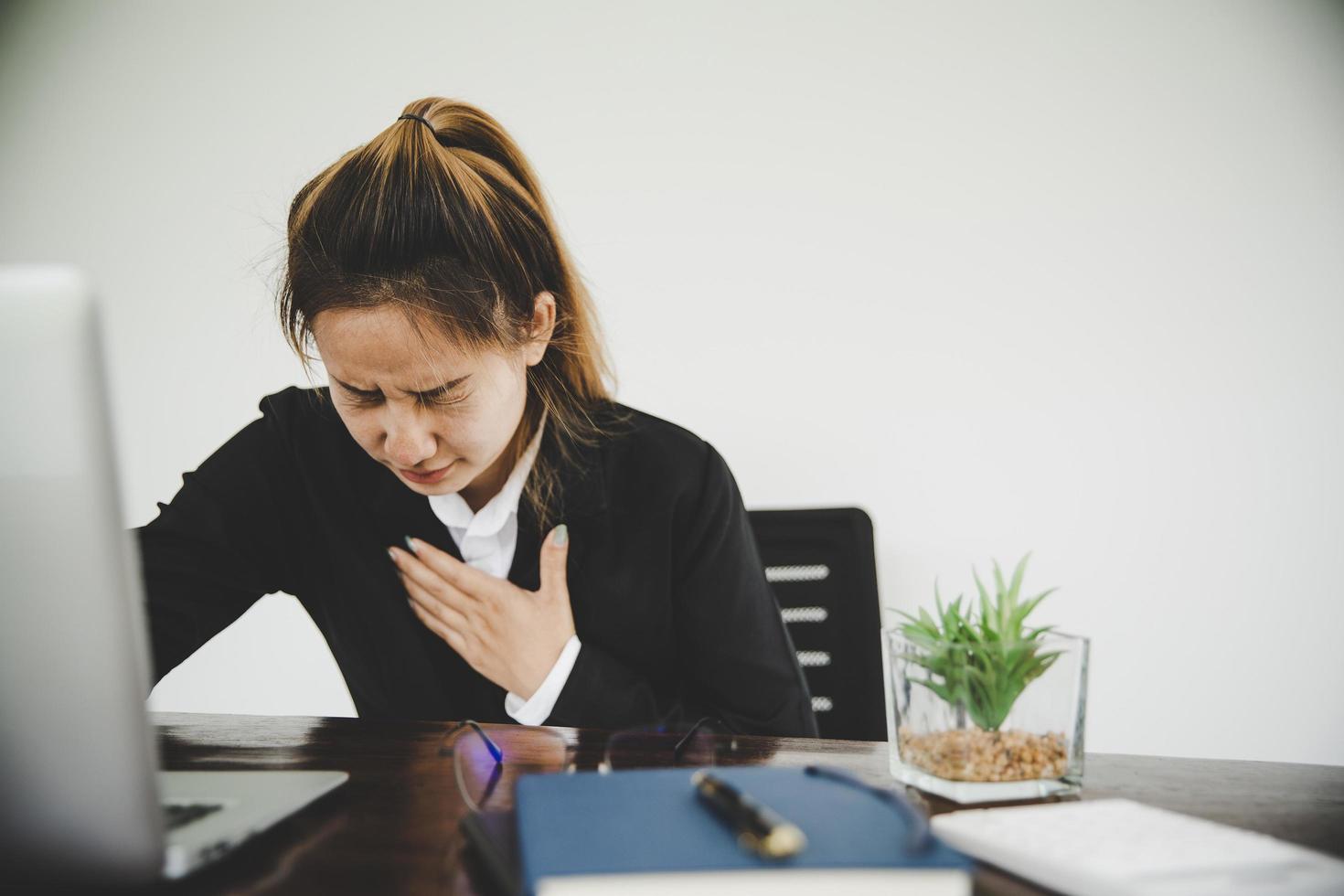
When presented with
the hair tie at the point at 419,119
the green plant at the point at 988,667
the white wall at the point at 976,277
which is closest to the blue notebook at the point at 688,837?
the green plant at the point at 988,667

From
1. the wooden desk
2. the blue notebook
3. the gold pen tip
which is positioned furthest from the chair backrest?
the gold pen tip

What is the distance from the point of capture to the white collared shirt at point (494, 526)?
47.4 inches

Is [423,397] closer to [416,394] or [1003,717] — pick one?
[416,394]

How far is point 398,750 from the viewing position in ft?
2.58

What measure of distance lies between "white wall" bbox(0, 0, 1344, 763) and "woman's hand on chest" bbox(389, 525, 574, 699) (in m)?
0.64

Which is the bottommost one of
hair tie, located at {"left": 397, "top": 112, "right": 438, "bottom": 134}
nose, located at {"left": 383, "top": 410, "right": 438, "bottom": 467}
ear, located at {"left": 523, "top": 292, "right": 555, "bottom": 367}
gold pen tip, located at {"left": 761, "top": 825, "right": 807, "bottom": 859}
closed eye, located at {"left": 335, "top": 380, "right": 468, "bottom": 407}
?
gold pen tip, located at {"left": 761, "top": 825, "right": 807, "bottom": 859}

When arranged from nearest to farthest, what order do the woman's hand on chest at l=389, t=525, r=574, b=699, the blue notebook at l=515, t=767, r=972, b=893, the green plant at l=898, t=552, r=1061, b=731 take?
the blue notebook at l=515, t=767, r=972, b=893, the green plant at l=898, t=552, r=1061, b=731, the woman's hand on chest at l=389, t=525, r=574, b=699

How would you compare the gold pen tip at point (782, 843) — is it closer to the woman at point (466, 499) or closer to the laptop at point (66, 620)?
the laptop at point (66, 620)

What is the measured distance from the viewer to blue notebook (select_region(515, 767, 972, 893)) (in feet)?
1.26

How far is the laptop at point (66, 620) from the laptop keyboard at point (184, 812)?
0.33ft

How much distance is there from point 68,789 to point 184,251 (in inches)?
72.4

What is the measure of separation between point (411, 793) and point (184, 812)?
147mm

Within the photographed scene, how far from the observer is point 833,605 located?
4.36 feet

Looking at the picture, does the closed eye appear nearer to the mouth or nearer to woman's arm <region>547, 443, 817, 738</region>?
the mouth
